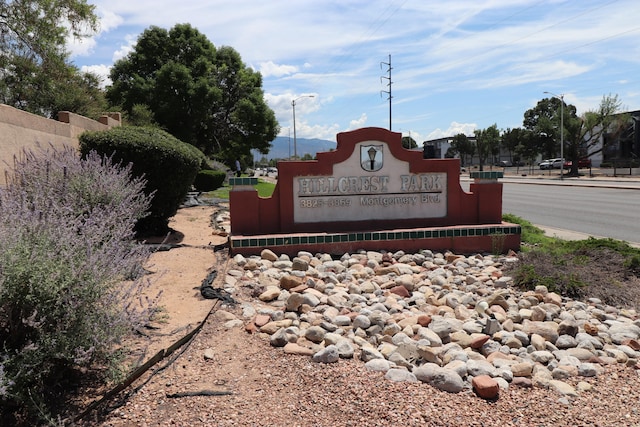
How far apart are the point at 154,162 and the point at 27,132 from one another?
7.31 feet

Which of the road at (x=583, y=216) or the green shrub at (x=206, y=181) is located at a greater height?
the green shrub at (x=206, y=181)

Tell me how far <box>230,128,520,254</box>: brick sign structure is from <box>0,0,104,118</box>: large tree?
12253 mm

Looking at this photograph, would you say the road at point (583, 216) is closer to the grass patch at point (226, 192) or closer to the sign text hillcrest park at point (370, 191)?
the sign text hillcrest park at point (370, 191)

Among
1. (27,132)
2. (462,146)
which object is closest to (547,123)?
(462,146)

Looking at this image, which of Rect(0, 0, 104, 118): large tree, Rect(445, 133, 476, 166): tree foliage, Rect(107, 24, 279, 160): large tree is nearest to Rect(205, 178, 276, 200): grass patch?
Rect(0, 0, 104, 118): large tree

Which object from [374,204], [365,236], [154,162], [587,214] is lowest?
[587,214]

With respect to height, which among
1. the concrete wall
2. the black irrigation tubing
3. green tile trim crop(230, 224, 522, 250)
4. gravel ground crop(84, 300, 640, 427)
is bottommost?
gravel ground crop(84, 300, 640, 427)

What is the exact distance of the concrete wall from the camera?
8.07 meters

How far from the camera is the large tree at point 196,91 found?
3175 centimetres

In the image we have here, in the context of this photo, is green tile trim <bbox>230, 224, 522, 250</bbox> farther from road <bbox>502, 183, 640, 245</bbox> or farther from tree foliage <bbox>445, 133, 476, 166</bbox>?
tree foliage <bbox>445, 133, 476, 166</bbox>

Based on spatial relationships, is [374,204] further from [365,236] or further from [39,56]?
[39,56]

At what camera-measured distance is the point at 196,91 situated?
31.5 m

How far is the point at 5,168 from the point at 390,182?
253 inches

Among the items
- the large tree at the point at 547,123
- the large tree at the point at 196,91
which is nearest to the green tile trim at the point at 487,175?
the large tree at the point at 196,91
